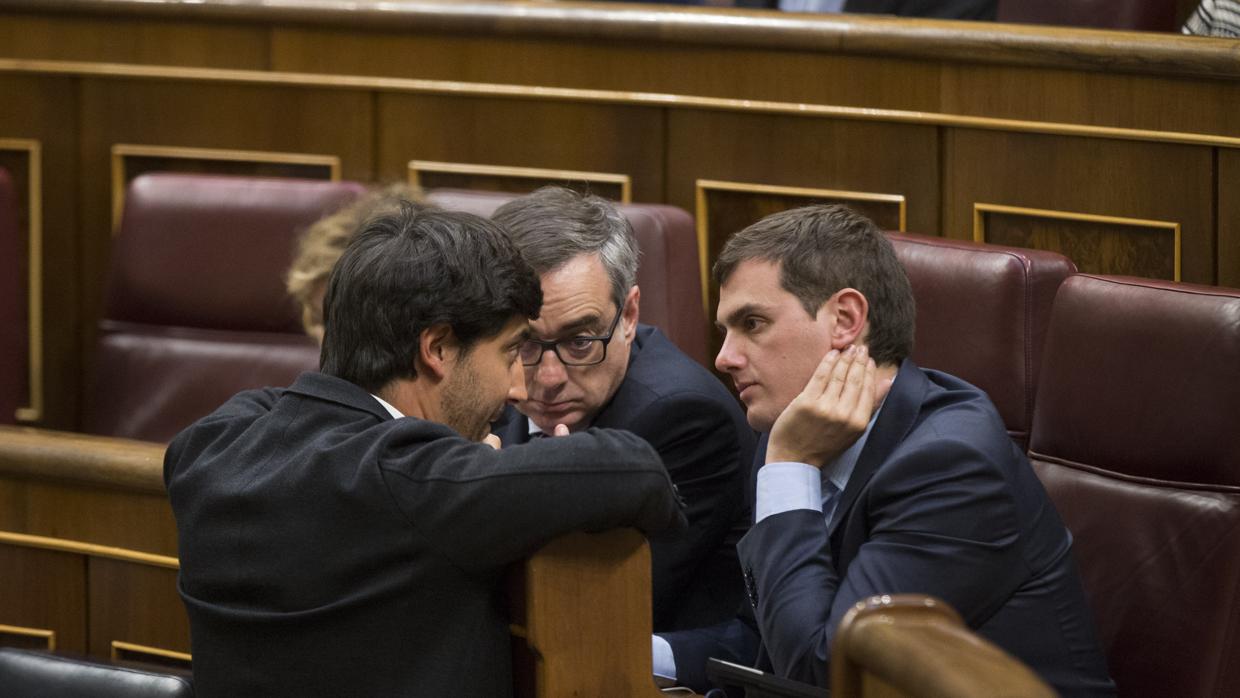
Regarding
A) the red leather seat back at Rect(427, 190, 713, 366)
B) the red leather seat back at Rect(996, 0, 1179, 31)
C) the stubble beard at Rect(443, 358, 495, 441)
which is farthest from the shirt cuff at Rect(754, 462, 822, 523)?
the red leather seat back at Rect(996, 0, 1179, 31)

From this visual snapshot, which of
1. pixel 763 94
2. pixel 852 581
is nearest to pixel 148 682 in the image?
pixel 852 581

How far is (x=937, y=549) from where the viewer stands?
114cm

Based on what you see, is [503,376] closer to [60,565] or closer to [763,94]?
[60,565]

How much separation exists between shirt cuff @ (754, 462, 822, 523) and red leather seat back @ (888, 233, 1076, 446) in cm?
35

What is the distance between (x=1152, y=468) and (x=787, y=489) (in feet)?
1.14

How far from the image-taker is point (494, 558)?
1.00m

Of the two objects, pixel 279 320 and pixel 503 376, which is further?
pixel 279 320

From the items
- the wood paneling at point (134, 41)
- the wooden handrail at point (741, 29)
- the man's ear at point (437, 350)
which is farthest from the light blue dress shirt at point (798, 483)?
the wood paneling at point (134, 41)

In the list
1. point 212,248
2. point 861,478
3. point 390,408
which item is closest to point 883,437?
point 861,478

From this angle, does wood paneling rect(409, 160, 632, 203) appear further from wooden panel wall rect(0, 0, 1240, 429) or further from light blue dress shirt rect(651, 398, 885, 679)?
light blue dress shirt rect(651, 398, 885, 679)

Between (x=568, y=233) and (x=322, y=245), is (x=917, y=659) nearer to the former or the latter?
(x=568, y=233)

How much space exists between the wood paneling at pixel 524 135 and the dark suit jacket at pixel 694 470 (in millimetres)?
702

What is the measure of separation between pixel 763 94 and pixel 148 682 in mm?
1054

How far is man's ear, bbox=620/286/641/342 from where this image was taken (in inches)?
58.6
